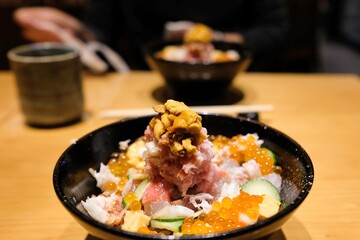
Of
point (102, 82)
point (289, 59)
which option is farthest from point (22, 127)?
point (289, 59)

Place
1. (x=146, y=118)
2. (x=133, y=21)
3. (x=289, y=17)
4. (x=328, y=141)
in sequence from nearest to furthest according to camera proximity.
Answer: (x=146, y=118) < (x=328, y=141) < (x=133, y=21) < (x=289, y=17)

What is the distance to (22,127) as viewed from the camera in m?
1.51

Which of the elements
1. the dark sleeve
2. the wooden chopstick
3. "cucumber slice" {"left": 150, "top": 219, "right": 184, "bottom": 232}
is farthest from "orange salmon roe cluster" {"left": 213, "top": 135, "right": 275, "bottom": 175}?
the dark sleeve

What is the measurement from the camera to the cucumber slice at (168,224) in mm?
738

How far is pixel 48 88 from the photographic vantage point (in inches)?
57.5

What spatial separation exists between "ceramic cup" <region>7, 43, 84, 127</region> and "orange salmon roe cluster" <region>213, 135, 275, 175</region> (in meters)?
A: 0.76

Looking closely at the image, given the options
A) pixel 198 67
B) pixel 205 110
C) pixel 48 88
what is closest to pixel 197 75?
pixel 198 67

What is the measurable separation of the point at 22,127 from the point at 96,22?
1.60 meters

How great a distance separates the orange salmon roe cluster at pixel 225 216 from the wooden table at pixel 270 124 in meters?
0.18

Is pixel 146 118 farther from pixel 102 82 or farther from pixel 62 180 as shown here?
pixel 102 82

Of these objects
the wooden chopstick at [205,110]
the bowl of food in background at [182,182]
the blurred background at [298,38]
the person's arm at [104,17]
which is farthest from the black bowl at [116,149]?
the blurred background at [298,38]

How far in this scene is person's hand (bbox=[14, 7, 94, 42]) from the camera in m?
2.15

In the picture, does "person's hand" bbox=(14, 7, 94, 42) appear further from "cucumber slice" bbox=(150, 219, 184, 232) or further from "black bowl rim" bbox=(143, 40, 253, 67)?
"cucumber slice" bbox=(150, 219, 184, 232)

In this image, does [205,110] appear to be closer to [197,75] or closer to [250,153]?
[197,75]
